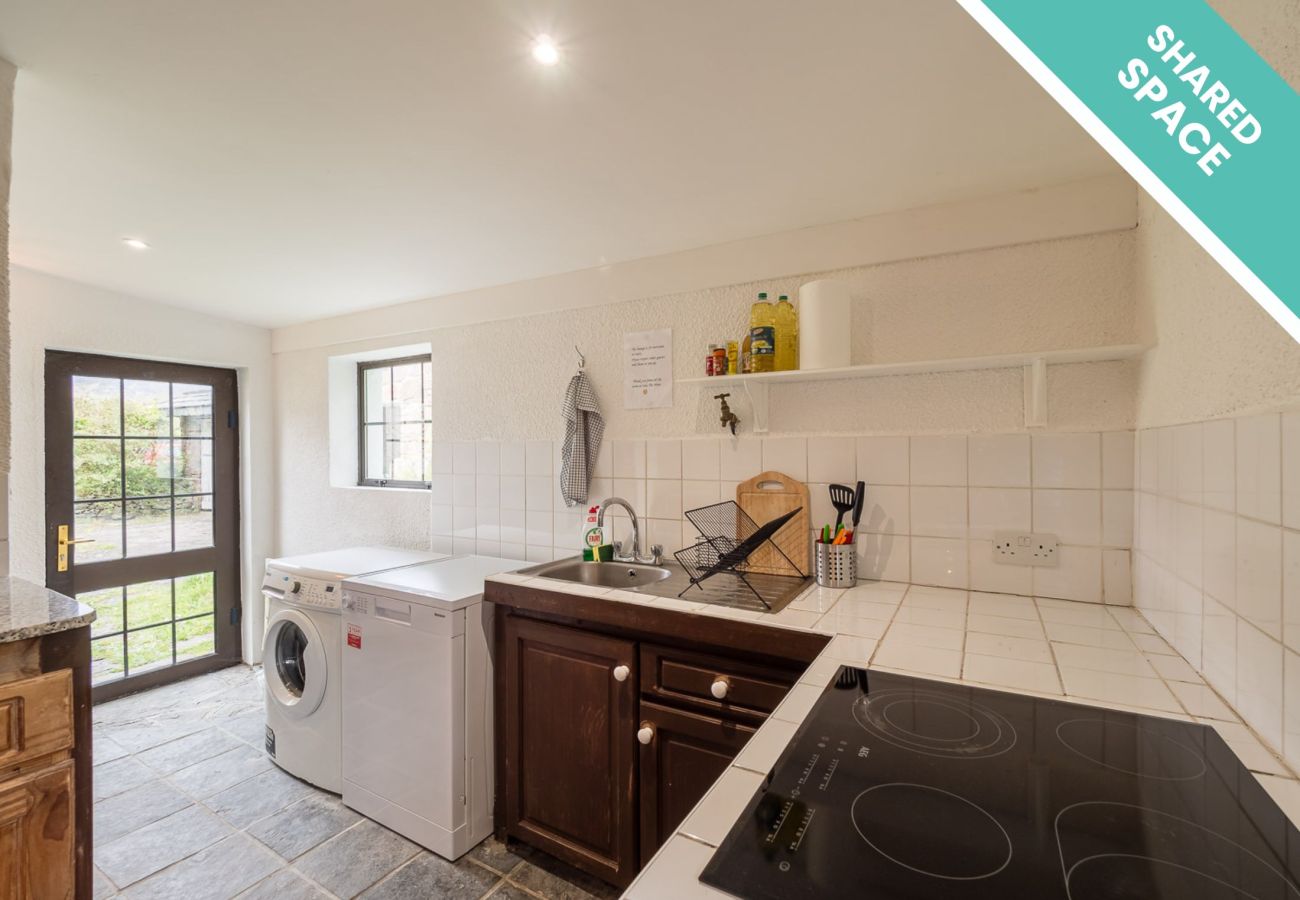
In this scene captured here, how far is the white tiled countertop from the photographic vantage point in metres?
0.63

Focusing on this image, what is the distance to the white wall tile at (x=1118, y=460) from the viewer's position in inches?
57.7

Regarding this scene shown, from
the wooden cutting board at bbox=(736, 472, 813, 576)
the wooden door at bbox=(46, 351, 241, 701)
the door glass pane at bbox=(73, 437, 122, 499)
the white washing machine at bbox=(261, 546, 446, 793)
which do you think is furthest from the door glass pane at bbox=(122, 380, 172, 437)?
the wooden cutting board at bbox=(736, 472, 813, 576)

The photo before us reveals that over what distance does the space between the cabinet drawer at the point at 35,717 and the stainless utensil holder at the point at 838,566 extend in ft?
5.90

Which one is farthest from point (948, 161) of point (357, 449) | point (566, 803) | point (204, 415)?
point (204, 415)

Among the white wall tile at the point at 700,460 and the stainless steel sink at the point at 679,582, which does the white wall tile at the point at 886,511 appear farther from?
the white wall tile at the point at 700,460

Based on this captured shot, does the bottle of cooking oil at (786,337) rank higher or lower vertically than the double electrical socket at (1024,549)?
higher

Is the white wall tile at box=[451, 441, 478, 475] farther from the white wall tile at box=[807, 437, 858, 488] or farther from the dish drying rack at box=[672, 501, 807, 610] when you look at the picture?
the white wall tile at box=[807, 437, 858, 488]

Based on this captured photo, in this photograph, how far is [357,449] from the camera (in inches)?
128

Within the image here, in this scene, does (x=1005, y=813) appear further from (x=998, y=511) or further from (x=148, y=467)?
(x=148, y=467)

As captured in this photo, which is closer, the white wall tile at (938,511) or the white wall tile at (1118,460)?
the white wall tile at (1118,460)

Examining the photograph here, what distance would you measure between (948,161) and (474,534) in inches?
90.2

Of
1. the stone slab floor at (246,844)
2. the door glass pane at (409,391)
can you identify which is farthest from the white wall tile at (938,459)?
the door glass pane at (409,391)

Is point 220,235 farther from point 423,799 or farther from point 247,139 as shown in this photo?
point 423,799

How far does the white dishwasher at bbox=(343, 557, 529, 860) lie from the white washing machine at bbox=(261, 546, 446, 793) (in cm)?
8
